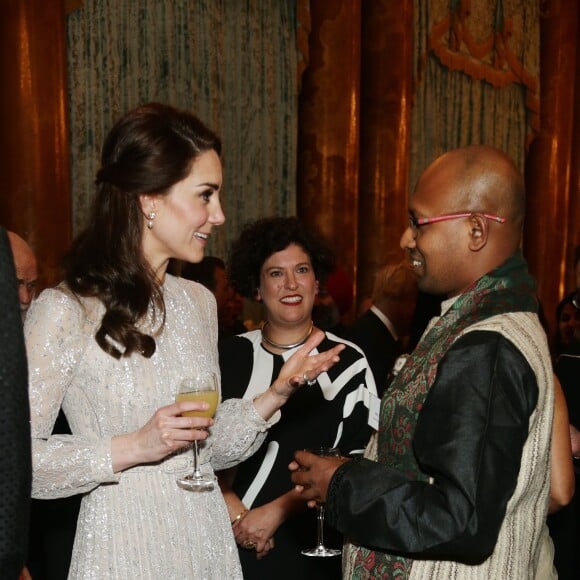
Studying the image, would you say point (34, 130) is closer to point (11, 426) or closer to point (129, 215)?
point (129, 215)

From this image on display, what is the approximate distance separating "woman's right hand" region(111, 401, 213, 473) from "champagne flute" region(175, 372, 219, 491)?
0.07 metres

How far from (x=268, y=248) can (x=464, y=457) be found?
1930mm

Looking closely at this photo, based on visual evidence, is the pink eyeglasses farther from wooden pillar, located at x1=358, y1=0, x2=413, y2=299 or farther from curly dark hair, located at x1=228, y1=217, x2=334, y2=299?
wooden pillar, located at x1=358, y1=0, x2=413, y2=299

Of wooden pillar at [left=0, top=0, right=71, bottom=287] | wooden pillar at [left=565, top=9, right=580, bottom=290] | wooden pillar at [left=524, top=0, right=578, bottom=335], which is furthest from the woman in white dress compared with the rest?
wooden pillar at [left=565, top=9, right=580, bottom=290]

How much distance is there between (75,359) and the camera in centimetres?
186

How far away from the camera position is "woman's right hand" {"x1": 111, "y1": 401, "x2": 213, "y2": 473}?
1.75m

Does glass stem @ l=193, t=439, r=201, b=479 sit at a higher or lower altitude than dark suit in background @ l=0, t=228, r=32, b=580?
lower

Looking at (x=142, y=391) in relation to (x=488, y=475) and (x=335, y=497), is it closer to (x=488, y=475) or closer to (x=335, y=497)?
(x=335, y=497)

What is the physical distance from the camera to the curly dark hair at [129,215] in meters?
1.96

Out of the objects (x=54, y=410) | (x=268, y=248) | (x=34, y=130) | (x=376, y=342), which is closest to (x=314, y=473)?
(x=54, y=410)

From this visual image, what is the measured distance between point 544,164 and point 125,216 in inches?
361

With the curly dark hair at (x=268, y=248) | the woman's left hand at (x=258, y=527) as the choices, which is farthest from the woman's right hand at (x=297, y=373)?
the curly dark hair at (x=268, y=248)

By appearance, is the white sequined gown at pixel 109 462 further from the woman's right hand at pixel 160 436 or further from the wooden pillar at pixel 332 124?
the wooden pillar at pixel 332 124

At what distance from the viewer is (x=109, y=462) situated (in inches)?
71.4
